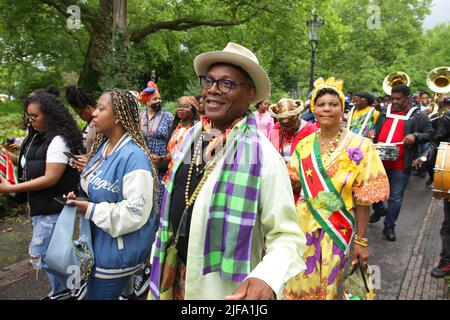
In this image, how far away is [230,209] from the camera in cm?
159

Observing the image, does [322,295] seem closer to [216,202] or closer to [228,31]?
[216,202]

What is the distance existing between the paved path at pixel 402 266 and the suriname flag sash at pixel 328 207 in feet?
5.12

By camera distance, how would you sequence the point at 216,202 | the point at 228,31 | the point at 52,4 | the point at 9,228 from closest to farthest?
1. the point at 216,202
2. the point at 9,228
3. the point at 52,4
4. the point at 228,31

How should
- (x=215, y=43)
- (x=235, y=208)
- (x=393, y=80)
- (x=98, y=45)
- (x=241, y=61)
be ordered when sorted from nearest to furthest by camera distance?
(x=235, y=208) < (x=241, y=61) < (x=393, y=80) < (x=98, y=45) < (x=215, y=43)

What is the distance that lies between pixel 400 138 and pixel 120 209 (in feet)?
15.5

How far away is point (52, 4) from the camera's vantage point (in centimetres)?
1452

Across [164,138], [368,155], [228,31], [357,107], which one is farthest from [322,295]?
[228,31]

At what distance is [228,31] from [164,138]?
13110mm

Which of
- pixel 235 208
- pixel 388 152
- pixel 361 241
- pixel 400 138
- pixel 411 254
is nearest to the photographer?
pixel 235 208

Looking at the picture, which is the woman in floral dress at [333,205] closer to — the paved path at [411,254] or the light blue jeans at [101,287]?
the light blue jeans at [101,287]

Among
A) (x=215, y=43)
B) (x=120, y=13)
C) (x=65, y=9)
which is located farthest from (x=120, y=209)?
(x=215, y=43)

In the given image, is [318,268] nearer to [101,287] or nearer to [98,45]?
[101,287]

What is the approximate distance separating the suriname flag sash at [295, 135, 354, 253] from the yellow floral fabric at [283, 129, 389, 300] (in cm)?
4

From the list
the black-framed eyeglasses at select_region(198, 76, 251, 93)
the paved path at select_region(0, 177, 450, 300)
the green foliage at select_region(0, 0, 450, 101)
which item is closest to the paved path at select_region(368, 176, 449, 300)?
the paved path at select_region(0, 177, 450, 300)
